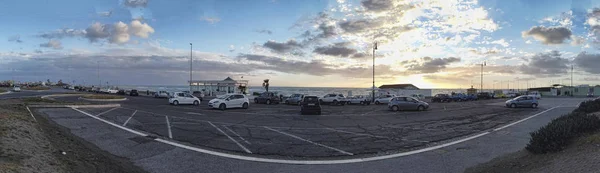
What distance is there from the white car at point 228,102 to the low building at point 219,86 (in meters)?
29.0

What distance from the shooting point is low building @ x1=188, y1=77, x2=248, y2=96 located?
63469 millimetres

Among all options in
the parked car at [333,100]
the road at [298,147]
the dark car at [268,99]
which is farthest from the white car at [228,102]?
the parked car at [333,100]

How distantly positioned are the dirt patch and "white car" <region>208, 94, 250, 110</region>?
969 inches

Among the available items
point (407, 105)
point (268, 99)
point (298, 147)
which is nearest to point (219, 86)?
point (268, 99)

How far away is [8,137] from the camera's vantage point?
8.56m

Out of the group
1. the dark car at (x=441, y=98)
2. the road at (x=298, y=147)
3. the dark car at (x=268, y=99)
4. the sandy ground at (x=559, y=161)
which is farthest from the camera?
the dark car at (x=441, y=98)

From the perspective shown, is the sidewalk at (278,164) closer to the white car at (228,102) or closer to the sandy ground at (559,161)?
the sandy ground at (559,161)

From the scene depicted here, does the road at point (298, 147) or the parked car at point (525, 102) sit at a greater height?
the parked car at point (525, 102)

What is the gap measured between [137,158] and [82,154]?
1258 millimetres

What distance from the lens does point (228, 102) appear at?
30.6 metres

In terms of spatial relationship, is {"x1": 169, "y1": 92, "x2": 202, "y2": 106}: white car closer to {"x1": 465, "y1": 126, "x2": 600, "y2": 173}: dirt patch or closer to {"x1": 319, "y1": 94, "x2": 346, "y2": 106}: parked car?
{"x1": 319, "y1": 94, "x2": 346, "y2": 106}: parked car

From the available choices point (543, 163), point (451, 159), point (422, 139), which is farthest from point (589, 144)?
point (422, 139)

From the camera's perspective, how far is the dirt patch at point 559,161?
570 cm

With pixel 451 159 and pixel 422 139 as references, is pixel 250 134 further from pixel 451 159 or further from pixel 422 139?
pixel 451 159
